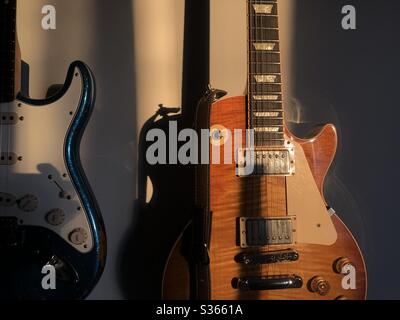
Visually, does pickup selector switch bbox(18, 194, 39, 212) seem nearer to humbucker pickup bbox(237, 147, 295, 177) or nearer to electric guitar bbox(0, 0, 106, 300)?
electric guitar bbox(0, 0, 106, 300)

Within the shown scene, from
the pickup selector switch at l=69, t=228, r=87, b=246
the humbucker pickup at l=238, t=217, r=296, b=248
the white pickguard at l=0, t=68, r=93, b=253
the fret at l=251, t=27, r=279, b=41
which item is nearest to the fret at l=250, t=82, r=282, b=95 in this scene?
the fret at l=251, t=27, r=279, b=41

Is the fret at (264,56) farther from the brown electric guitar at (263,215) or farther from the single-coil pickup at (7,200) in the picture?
the single-coil pickup at (7,200)

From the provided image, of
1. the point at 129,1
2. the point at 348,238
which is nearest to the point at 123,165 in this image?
the point at 129,1

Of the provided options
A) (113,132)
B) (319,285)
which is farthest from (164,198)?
(319,285)

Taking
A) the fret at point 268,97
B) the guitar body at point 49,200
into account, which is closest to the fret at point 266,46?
the fret at point 268,97

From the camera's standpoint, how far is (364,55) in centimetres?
108

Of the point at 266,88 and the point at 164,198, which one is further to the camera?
the point at 164,198

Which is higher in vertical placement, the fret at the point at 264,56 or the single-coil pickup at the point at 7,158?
the fret at the point at 264,56

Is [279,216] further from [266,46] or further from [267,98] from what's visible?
[266,46]

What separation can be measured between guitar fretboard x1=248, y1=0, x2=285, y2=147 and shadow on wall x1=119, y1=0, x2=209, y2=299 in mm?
161

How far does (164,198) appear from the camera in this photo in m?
0.99

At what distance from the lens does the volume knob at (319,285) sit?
862 millimetres

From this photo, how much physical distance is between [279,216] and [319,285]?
178mm

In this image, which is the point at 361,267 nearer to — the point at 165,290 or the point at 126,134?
the point at 165,290
